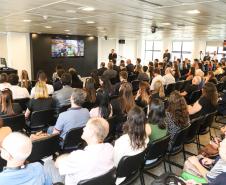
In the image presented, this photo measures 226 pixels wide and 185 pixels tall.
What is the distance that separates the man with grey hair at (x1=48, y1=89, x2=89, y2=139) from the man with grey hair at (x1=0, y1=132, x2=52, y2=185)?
60.6 inches

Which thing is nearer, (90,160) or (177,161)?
(90,160)

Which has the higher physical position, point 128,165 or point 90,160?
point 90,160

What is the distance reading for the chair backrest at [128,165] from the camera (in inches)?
87.9

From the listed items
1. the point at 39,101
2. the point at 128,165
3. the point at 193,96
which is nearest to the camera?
the point at 128,165

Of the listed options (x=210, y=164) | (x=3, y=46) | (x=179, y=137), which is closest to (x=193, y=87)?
(x=179, y=137)

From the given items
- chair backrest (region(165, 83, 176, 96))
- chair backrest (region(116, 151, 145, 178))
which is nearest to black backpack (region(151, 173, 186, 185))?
chair backrest (region(116, 151, 145, 178))

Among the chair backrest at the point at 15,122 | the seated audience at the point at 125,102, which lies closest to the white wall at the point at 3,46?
Result: the chair backrest at the point at 15,122

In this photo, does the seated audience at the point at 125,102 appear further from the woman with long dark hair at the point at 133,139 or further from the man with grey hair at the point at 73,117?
the woman with long dark hair at the point at 133,139

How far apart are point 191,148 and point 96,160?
289cm

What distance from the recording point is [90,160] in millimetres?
1945

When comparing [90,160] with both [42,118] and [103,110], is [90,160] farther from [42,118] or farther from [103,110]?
[42,118]

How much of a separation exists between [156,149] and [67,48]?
41.5ft

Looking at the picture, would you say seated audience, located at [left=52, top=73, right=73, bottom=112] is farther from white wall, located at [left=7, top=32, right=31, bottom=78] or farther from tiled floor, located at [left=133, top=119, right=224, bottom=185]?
white wall, located at [left=7, top=32, right=31, bottom=78]

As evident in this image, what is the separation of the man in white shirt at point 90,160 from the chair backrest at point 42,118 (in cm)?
213
